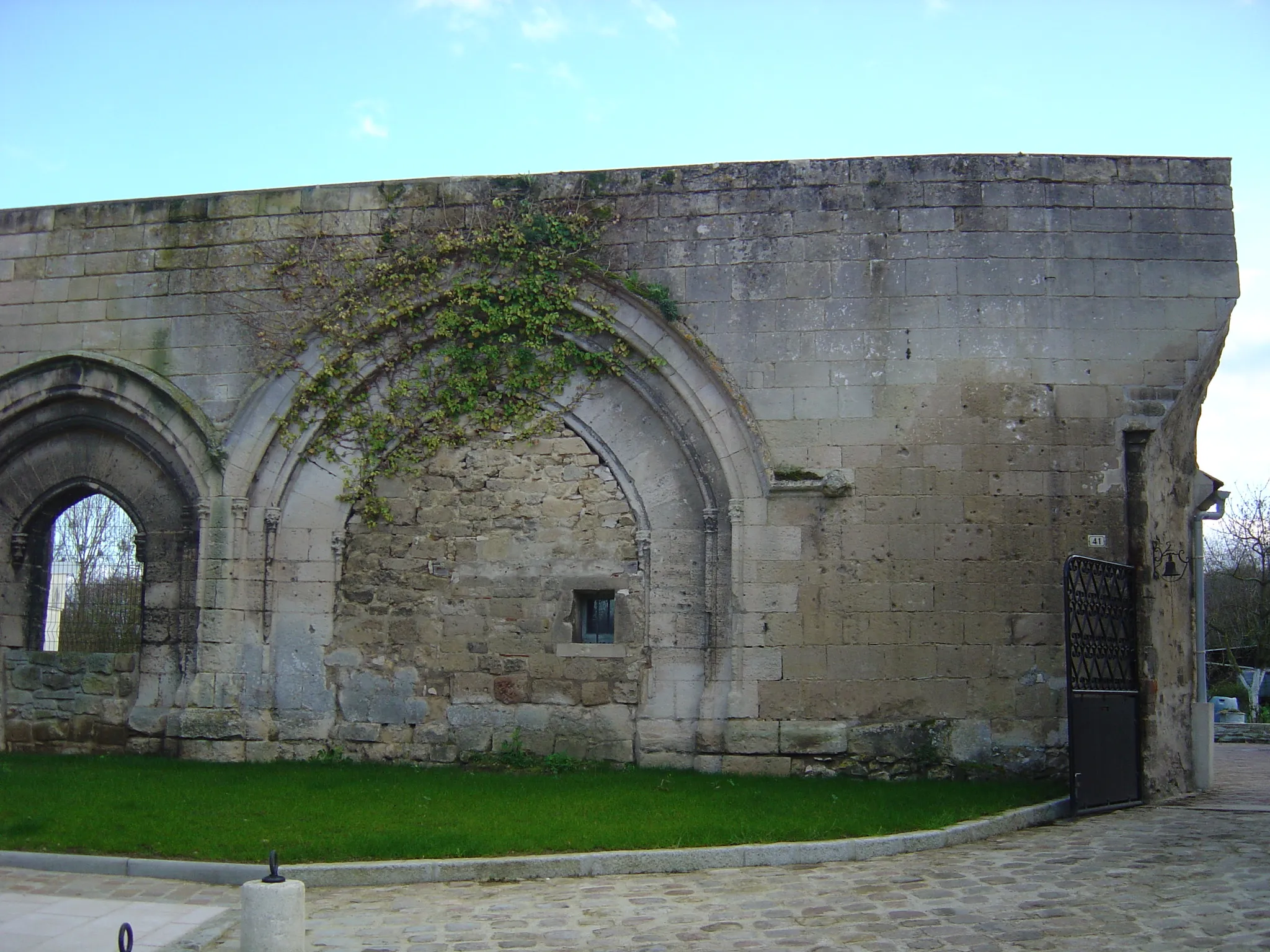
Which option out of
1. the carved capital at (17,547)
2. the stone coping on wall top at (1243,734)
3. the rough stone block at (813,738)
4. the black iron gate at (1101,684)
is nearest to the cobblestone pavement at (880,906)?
the black iron gate at (1101,684)

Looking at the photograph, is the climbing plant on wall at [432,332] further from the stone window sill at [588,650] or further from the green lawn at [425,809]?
the green lawn at [425,809]

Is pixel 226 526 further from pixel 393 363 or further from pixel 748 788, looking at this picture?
pixel 748 788

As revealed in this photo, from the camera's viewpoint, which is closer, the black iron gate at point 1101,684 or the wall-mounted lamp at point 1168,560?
the black iron gate at point 1101,684

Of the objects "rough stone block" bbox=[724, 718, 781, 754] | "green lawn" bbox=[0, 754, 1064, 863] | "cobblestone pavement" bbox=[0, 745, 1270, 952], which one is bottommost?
"cobblestone pavement" bbox=[0, 745, 1270, 952]

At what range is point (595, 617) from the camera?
432 inches

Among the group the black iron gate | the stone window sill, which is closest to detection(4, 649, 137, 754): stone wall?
the stone window sill

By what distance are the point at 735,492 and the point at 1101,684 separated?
3.41 metres

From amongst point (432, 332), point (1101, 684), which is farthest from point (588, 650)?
point (1101, 684)

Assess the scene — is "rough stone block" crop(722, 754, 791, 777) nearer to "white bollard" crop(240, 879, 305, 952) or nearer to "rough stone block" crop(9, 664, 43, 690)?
"white bollard" crop(240, 879, 305, 952)

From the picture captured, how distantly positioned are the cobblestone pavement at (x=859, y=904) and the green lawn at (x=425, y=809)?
1.34ft

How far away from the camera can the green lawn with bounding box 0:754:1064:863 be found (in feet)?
24.5

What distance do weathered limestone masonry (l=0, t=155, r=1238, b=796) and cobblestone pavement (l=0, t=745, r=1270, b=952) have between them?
2606 millimetres

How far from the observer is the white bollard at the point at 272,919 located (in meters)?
5.25

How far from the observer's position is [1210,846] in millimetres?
7555
